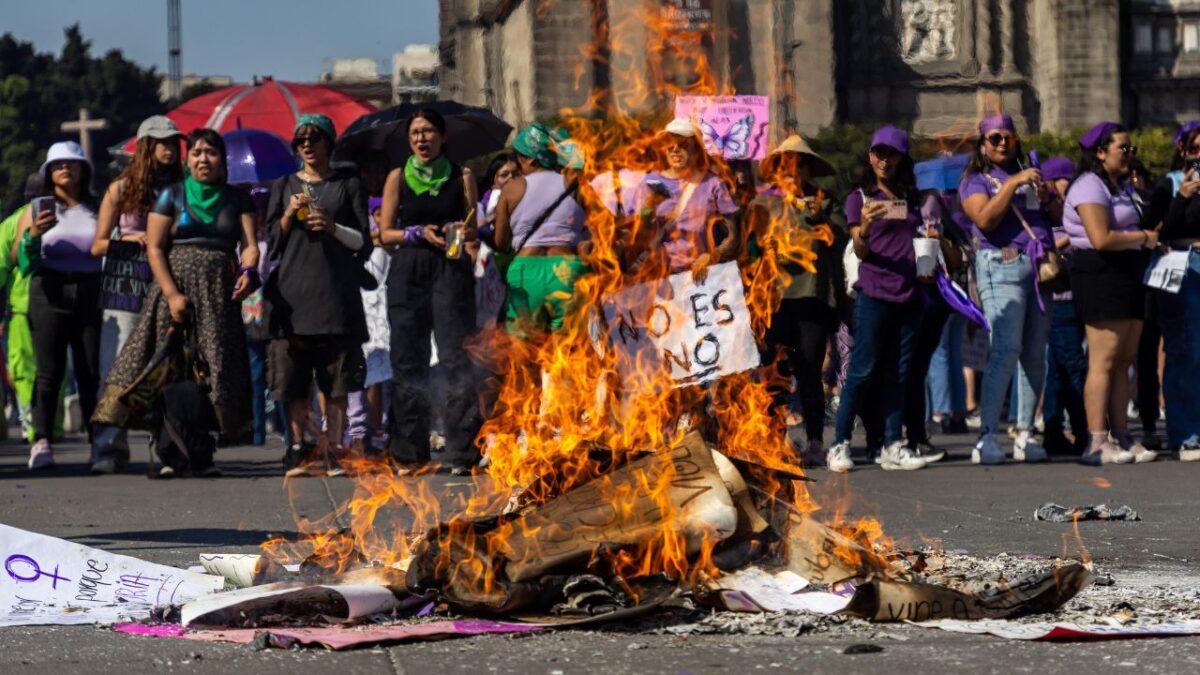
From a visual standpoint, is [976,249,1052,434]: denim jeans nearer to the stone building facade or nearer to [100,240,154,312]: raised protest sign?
[100,240,154,312]: raised protest sign

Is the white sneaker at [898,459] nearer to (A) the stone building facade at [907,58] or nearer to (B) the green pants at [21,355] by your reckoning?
(B) the green pants at [21,355]

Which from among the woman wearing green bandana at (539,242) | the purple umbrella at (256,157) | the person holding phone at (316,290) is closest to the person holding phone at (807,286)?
the woman wearing green bandana at (539,242)

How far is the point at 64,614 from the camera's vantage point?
235 inches

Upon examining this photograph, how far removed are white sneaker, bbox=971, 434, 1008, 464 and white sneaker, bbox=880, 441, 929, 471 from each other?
1.40 feet

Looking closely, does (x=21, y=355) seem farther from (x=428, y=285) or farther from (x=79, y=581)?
(x=79, y=581)

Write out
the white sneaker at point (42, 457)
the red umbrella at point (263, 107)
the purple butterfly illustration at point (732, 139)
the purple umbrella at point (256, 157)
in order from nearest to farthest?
1. the purple butterfly illustration at point (732, 139)
2. the white sneaker at point (42, 457)
3. the purple umbrella at point (256, 157)
4. the red umbrella at point (263, 107)

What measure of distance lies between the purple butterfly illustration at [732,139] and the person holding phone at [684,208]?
1.10 meters

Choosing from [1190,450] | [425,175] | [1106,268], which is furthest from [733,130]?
[1190,450]

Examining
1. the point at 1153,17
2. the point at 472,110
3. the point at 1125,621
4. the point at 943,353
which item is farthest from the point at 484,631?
the point at 1153,17

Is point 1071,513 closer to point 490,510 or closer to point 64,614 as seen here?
point 490,510

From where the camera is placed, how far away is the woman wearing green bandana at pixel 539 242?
36.8ft

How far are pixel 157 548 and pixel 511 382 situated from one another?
1.42 meters

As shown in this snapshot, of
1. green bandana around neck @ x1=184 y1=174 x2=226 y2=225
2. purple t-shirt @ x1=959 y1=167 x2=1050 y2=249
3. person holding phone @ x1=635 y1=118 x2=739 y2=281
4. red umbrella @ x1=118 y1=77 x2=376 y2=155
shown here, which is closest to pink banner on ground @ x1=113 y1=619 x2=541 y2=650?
person holding phone @ x1=635 y1=118 x2=739 y2=281

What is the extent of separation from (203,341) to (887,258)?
3.77m
